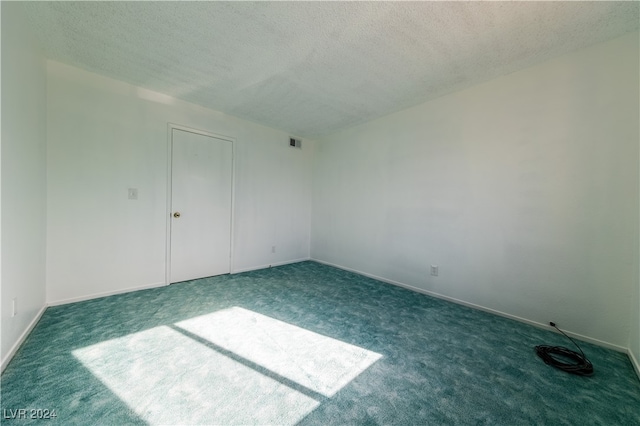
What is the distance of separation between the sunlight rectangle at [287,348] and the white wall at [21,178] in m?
1.15

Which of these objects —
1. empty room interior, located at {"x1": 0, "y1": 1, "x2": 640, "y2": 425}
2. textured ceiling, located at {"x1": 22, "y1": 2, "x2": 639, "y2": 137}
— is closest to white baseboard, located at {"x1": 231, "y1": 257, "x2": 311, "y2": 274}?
empty room interior, located at {"x1": 0, "y1": 1, "x2": 640, "y2": 425}

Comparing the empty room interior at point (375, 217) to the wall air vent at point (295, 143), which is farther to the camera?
the wall air vent at point (295, 143)

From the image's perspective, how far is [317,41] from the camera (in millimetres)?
2078

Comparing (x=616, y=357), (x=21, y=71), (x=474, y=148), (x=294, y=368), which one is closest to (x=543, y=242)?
(x=616, y=357)

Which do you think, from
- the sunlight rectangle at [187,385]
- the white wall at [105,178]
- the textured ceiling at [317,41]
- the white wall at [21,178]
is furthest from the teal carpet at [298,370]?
the textured ceiling at [317,41]

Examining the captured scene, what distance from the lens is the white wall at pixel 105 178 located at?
2555mm

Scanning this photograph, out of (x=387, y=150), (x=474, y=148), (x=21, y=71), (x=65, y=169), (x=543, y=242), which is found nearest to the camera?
(x=21, y=71)

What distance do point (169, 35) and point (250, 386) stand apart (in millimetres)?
2815

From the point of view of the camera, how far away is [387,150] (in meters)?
3.66

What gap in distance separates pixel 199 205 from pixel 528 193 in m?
4.10

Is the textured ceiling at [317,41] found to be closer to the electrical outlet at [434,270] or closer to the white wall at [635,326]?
the white wall at [635,326]

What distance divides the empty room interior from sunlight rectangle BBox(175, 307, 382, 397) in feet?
0.07

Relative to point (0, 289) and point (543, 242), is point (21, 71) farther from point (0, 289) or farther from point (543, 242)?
point (543, 242)

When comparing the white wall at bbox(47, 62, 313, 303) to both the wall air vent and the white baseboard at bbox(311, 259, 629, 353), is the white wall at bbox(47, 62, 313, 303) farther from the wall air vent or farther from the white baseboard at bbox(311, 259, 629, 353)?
the white baseboard at bbox(311, 259, 629, 353)
